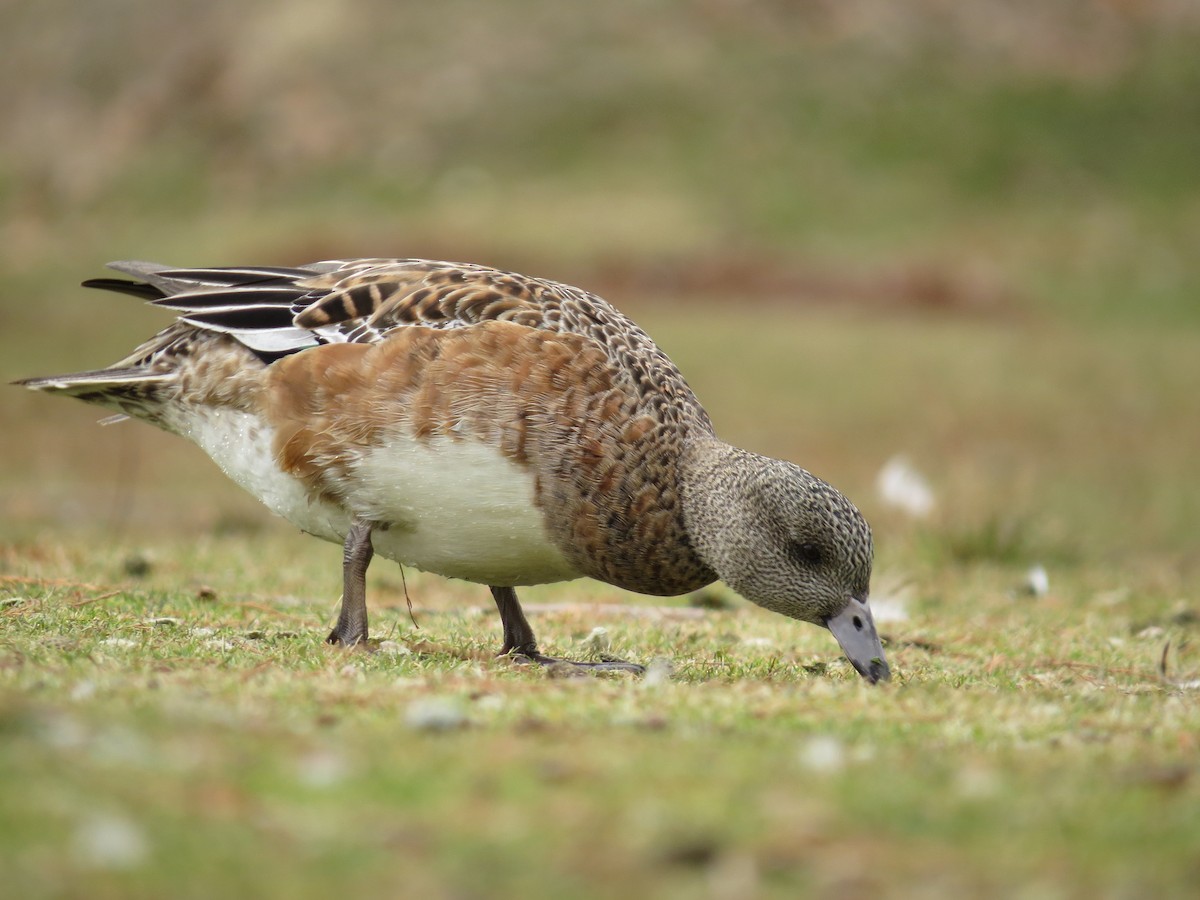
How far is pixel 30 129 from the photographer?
2966cm

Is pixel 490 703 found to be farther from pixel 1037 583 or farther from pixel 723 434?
pixel 723 434

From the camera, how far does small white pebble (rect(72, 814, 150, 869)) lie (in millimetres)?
2441

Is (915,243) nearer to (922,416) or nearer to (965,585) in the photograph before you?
(922,416)

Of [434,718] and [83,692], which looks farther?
[83,692]

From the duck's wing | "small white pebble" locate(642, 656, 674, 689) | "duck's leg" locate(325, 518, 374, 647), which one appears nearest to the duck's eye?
"small white pebble" locate(642, 656, 674, 689)

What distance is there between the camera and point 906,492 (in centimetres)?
1098

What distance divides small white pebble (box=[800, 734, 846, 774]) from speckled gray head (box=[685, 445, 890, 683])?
148cm

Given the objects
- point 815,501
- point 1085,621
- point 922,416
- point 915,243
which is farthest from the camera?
point 915,243

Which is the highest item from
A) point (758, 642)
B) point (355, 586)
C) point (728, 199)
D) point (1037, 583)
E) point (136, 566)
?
point (728, 199)

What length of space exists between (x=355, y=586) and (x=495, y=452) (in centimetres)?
70

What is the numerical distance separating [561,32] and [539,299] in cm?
2274

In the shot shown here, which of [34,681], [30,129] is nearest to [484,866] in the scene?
[34,681]

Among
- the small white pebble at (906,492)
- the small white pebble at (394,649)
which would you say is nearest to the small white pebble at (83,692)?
the small white pebble at (394,649)

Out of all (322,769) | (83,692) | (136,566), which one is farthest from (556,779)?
(136,566)
